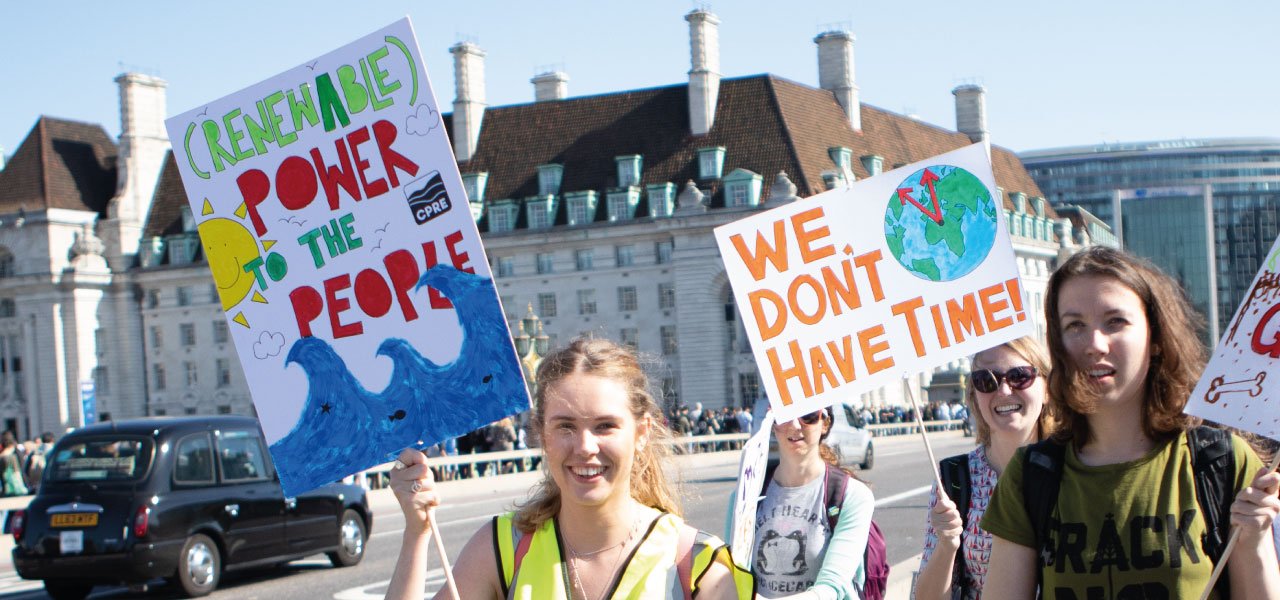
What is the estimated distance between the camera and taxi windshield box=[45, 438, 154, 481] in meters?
13.2

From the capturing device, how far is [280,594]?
13.0 meters

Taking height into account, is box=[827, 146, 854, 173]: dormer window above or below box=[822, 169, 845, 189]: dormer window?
above

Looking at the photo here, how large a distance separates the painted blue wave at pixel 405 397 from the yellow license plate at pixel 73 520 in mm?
9604

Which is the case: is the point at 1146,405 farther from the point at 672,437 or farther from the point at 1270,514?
the point at 672,437

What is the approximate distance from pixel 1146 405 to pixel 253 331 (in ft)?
7.96

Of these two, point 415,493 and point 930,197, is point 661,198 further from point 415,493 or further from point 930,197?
point 415,493

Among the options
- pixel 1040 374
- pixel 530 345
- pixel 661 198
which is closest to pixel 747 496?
pixel 1040 374

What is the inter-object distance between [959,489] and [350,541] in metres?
11.3

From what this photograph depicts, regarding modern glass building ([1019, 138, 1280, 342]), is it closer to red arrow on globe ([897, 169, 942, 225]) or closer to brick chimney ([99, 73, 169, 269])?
brick chimney ([99, 73, 169, 269])

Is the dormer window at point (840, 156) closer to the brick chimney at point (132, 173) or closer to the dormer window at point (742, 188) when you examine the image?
the dormer window at point (742, 188)

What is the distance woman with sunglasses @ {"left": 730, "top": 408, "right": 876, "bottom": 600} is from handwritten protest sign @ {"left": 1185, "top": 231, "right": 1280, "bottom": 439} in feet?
5.24

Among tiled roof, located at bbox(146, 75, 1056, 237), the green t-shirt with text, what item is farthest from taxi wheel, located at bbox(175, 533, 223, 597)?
tiled roof, located at bbox(146, 75, 1056, 237)

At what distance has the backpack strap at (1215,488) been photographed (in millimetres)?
3367

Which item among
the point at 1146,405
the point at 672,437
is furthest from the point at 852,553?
the point at 1146,405
